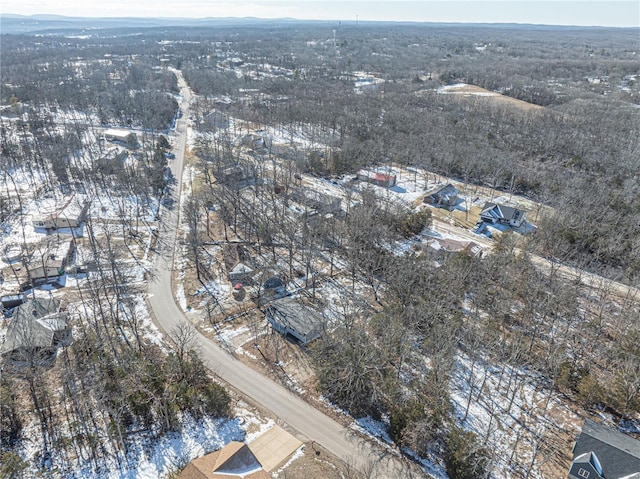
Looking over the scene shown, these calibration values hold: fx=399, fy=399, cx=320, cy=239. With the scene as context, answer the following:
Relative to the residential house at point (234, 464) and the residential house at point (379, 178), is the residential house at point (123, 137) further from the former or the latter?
the residential house at point (234, 464)

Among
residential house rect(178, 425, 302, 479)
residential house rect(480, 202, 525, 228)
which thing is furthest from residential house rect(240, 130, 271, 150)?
residential house rect(178, 425, 302, 479)

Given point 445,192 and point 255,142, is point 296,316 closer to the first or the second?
point 445,192

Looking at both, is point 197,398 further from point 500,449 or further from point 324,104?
point 324,104

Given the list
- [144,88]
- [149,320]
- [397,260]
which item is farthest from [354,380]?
[144,88]

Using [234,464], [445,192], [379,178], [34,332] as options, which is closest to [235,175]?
[379,178]

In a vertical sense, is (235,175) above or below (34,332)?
above

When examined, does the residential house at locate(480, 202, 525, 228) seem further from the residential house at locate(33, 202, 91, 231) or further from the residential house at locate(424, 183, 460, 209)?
the residential house at locate(33, 202, 91, 231)
